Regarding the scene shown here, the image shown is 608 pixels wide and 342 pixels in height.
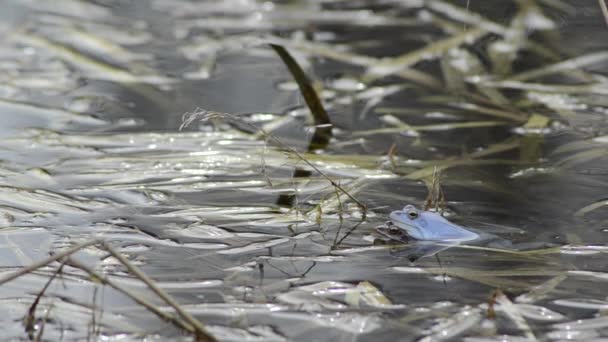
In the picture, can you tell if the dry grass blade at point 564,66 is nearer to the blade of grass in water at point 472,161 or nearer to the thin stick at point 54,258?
the blade of grass in water at point 472,161

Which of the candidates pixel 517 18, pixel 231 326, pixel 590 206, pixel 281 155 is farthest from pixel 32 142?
pixel 517 18

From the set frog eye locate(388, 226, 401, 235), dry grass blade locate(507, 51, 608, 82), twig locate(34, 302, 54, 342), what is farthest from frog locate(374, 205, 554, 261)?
dry grass blade locate(507, 51, 608, 82)

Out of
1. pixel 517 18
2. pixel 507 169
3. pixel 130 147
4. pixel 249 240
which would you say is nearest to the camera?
pixel 249 240

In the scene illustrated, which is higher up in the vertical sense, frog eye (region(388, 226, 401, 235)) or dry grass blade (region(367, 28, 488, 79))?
dry grass blade (region(367, 28, 488, 79))

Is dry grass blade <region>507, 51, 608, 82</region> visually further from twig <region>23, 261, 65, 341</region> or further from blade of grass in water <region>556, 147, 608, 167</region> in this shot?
twig <region>23, 261, 65, 341</region>

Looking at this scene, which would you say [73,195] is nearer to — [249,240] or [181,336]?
[249,240]

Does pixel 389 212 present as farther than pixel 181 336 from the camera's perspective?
Yes
